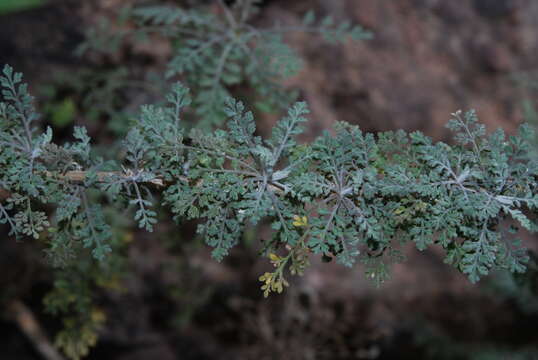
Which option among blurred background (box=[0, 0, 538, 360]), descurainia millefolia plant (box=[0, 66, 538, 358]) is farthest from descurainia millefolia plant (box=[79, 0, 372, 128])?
blurred background (box=[0, 0, 538, 360])

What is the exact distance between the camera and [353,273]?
2.59 meters

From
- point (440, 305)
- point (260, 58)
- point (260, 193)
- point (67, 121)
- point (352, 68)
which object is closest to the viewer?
point (260, 193)

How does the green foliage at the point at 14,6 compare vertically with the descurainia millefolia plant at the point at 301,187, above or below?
below

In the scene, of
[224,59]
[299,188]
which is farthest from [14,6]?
[299,188]

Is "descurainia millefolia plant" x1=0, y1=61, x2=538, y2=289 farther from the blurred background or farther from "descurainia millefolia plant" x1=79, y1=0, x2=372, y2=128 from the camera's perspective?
the blurred background

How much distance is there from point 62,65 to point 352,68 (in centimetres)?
134

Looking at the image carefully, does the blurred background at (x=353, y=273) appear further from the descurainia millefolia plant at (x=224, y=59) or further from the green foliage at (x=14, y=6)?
the descurainia millefolia plant at (x=224, y=59)

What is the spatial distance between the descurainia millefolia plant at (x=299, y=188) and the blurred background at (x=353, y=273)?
1.30 m

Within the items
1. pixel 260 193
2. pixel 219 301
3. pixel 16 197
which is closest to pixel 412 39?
pixel 219 301

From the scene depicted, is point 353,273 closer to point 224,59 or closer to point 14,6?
point 224,59

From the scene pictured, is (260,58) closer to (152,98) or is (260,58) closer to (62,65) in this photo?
(152,98)

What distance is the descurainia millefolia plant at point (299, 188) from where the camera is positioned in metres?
0.89

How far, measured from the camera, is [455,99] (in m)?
2.49

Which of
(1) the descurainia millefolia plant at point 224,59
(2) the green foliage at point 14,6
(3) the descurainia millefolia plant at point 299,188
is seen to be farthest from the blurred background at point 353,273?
(3) the descurainia millefolia plant at point 299,188
